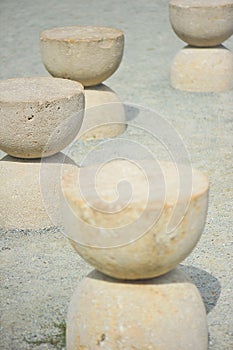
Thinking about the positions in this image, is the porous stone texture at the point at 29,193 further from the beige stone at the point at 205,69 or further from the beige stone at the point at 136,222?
the beige stone at the point at 205,69

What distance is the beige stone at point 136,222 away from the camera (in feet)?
7.95

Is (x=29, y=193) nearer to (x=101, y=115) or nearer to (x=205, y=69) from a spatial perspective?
(x=101, y=115)

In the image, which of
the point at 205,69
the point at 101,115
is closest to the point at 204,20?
the point at 205,69

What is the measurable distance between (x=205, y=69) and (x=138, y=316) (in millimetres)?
3558

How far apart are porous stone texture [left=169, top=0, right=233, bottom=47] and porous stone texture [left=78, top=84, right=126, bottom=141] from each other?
968mm

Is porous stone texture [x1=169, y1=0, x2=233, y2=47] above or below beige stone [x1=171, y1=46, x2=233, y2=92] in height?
above

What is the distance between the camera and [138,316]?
249 centimetres

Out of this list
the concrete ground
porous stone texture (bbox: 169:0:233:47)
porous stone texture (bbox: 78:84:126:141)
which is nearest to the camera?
the concrete ground

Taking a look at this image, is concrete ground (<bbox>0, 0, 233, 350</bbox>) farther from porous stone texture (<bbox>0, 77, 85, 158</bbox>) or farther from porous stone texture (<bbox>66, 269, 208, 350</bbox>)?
porous stone texture (<bbox>0, 77, 85, 158</bbox>)

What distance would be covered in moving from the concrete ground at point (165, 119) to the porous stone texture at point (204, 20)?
0.43 metres

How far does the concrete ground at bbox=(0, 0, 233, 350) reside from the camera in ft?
9.96

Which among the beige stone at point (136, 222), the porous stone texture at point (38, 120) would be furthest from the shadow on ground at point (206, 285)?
the porous stone texture at point (38, 120)

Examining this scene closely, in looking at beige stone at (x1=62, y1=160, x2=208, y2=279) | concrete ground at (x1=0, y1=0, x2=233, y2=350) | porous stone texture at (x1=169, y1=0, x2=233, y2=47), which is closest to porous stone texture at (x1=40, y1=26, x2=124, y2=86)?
concrete ground at (x1=0, y1=0, x2=233, y2=350)

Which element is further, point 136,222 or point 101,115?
point 101,115
